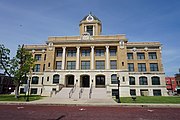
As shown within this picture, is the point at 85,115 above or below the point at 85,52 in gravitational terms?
below

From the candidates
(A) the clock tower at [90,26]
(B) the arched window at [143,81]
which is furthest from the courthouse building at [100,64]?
(A) the clock tower at [90,26]

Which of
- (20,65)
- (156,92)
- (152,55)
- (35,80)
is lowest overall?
(156,92)

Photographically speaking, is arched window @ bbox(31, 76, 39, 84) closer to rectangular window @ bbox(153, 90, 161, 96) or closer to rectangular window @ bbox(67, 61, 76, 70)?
rectangular window @ bbox(67, 61, 76, 70)

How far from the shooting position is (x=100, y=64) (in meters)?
40.4

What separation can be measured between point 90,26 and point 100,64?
14299 millimetres

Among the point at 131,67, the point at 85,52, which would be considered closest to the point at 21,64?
the point at 85,52

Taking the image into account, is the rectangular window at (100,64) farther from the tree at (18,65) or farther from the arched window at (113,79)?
the tree at (18,65)

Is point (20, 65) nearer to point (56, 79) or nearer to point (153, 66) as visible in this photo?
point (56, 79)

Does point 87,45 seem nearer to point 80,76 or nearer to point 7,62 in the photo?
point 80,76

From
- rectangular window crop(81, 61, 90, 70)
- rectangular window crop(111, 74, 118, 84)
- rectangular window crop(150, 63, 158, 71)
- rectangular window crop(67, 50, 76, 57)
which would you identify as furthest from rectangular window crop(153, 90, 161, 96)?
rectangular window crop(67, 50, 76, 57)

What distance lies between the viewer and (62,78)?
126 feet

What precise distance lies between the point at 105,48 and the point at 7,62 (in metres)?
24.6

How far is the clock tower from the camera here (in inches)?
1810

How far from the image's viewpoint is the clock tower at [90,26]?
4597 cm
